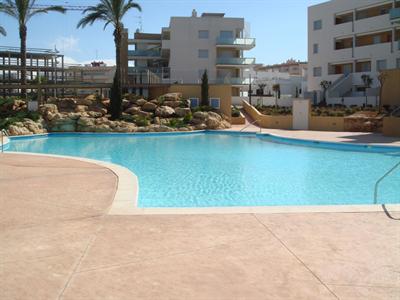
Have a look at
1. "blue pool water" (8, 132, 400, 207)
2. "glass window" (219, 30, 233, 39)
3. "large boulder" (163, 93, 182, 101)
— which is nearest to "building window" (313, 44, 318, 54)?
"glass window" (219, 30, 233, 39)

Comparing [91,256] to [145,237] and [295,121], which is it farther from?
[295,121]

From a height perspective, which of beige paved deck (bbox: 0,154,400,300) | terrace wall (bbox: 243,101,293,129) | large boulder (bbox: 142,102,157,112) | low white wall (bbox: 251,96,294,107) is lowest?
beige paved deck (bbox: 0,154,400,300)

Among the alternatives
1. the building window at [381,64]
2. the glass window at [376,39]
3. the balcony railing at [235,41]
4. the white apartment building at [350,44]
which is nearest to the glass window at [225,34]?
the balcony railing at [235,41]

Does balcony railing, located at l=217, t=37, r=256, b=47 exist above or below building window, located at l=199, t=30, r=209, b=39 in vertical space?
below

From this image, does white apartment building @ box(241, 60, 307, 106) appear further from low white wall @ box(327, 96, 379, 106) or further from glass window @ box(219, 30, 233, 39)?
low white wall @ box(327, 96, 379, 106)

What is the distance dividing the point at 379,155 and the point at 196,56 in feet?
118

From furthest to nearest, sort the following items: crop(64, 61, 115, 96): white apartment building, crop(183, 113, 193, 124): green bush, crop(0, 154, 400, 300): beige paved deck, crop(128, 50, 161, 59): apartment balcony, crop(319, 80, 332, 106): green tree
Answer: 1. crop(128, 50, 161, 59): apartment balcony
2. crop(319, 80, 332, 106): green tree
3. crop(64, 61, 115, 96): white apartment building
4. crop(183, 113, 193, 124): green bush
5. crop(0, 154, 400, 300): beige paved deck

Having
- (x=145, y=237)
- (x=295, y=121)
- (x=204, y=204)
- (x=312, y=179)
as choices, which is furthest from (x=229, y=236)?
(x=295, y=121)

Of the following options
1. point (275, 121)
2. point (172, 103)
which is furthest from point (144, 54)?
point (275, 121)

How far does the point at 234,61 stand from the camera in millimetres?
51062

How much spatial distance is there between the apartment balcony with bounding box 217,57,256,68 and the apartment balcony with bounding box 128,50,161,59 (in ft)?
28.9

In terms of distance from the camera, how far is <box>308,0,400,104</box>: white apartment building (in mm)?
42625

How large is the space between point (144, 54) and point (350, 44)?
24047mm

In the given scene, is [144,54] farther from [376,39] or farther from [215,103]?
[376,39]
